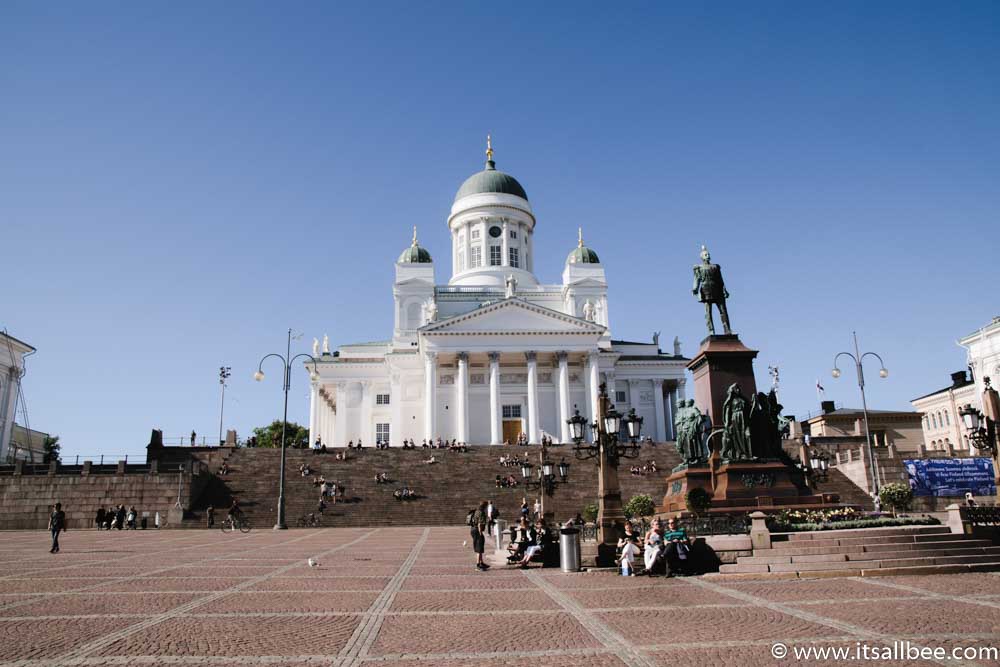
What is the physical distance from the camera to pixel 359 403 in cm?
7162

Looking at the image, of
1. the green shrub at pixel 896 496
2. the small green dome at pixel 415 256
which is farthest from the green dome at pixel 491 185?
the green shrub at pixel 896 496

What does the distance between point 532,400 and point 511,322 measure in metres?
6.85

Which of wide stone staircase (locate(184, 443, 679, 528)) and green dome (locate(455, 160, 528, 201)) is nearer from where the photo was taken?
wide stone staircase (locate(184, 443, 679, 528))

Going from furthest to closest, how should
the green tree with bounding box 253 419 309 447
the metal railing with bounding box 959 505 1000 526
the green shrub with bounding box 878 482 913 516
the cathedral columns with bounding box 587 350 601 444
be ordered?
the green tree with bounding box 253 419 309 447
the cathedral columns with bounding box 587 350 601 444
the green shrub with bounding box 878 482 913 516
the metal railing with bounding box 959 505 1000 526

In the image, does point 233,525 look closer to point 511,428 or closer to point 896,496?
point 896,496

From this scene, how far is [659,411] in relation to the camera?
71.5 m

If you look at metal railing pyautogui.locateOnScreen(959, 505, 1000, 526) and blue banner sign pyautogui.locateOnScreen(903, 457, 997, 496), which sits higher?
blue banner sign pyautogui.locateOnScreen(903, 457, 997, 496)

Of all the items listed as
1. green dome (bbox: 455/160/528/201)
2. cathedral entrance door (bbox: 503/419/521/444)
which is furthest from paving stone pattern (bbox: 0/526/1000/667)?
green dome (bbox: 455/160/528/201)

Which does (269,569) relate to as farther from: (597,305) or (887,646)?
(597,305)

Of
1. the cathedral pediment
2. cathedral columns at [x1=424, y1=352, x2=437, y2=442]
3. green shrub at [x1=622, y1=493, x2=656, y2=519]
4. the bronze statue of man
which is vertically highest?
the cathedral pediment

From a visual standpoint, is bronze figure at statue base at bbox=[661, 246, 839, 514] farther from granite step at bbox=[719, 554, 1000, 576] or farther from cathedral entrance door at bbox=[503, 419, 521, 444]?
cathedral entrance door at bbox=[503, 419, 521, 444]

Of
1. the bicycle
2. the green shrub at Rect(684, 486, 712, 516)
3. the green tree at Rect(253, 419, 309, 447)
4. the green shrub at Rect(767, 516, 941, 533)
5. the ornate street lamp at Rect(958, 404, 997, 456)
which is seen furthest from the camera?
the green tree at Rect(253, 419, 309, 447)

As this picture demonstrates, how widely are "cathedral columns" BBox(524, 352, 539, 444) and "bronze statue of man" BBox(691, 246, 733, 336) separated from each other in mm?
41779

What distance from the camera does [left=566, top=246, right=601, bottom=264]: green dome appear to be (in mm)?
77956
